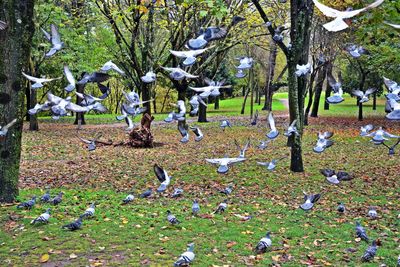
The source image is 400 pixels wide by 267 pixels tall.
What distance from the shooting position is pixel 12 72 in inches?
287

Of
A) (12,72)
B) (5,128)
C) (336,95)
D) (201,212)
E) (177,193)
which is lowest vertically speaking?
(201,212)

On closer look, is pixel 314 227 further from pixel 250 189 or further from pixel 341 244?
pixel 250 189

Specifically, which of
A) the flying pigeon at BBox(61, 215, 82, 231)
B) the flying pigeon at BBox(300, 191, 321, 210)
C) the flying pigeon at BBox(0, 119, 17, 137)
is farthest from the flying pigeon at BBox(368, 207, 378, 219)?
the flying pigeon at BBox(0, 119, 17, 137)

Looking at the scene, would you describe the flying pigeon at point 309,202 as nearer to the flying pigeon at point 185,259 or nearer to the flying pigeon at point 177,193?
the flying pigeon at point 177,193

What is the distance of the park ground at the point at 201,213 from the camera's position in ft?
18.4

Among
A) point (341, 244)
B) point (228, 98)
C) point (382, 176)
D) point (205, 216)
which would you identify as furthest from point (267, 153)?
Answer: point (228, 98)

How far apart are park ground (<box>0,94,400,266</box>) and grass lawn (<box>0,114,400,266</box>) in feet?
0.05

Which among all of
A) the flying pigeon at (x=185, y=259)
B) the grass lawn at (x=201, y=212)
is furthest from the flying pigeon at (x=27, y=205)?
the flying pigeon at (x=185, y=259)

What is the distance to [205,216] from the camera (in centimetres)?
750

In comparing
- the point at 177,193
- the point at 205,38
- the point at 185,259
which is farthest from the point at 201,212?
the point at 205,38

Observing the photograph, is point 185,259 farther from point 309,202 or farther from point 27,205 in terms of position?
point 27,205

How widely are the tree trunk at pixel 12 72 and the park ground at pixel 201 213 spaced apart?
81 cm

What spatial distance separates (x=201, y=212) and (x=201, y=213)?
2.9 inches

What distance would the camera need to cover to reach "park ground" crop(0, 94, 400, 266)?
5605 millimetres
